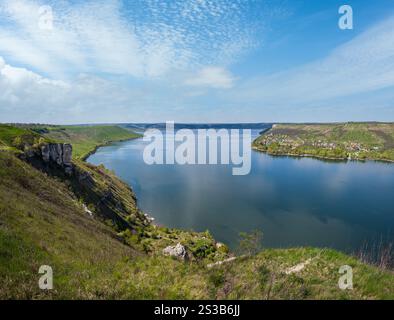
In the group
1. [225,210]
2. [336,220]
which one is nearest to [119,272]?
[225,210]

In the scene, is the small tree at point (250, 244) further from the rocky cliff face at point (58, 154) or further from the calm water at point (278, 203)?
the rocky cliff face at point (58, 154)

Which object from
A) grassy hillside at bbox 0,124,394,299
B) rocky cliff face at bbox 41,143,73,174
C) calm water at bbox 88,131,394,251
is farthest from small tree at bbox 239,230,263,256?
rocky cliff face at bbox 41,143,73,174

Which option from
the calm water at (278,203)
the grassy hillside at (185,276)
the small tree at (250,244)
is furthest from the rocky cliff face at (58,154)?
the small tree at (250,244)

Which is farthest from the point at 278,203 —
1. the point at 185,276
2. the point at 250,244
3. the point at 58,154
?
the point at 185,276

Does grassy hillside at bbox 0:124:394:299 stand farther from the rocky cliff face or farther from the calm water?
the calm water
